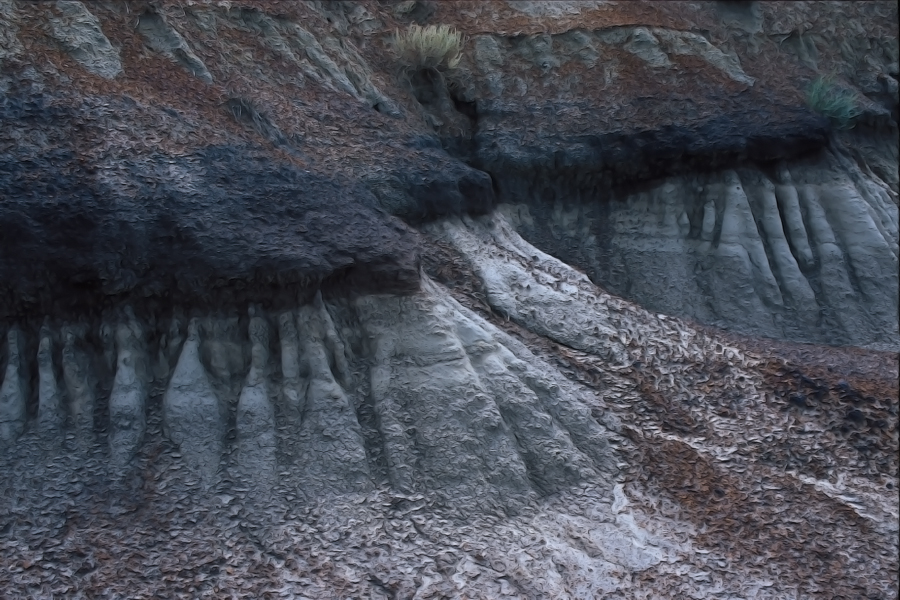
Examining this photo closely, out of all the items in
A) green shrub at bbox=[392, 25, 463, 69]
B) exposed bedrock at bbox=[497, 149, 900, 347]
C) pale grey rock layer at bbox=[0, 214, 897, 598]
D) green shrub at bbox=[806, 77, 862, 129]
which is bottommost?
pale grey rock layer at bbox=[0, 214, 897, 598]

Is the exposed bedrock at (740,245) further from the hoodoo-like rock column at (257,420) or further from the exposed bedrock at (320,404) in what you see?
the hoodoo-like rock column at (257,420)

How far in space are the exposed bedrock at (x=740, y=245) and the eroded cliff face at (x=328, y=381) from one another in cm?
172

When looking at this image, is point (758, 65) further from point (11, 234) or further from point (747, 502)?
point (11, 234)

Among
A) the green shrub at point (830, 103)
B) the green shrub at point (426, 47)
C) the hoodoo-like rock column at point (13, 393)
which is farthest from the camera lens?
the green shrub at point (830, 103)

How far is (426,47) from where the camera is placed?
12148 mm

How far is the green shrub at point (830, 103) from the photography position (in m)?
13.7

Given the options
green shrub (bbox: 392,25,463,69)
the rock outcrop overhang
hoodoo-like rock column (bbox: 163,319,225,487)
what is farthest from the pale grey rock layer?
green shrub (bbox: 392,25,463,69)

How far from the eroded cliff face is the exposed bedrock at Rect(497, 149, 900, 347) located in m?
1.72

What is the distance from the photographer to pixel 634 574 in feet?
22.4

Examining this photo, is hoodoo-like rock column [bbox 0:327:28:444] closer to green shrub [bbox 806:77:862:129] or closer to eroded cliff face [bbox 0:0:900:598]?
eroded cliff face [bbox 0:0:900:598]

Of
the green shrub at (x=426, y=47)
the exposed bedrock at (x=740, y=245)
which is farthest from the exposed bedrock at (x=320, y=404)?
the green shrub at (x=426, y=47)

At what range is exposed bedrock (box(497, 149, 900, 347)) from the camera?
12391 millimetres

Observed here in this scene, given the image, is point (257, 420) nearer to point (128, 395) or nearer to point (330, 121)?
point (128, 395)

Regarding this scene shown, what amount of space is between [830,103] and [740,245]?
11.0 feet
